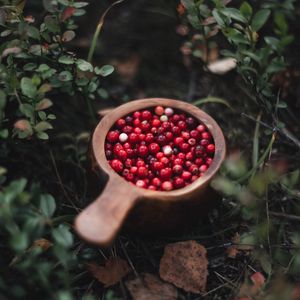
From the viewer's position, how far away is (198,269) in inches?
57.9

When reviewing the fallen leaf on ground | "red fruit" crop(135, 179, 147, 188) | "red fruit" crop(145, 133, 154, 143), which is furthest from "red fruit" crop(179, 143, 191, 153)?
the fallen leaf on ground

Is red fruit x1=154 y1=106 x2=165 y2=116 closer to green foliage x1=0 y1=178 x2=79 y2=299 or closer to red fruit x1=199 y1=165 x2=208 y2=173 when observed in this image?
red fruit x1=199 y1=165 x2=208 y2=173

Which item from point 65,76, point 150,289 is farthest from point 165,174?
point 65,76

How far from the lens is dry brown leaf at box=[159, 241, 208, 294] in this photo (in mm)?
1445

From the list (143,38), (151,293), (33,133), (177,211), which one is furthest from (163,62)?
(151,293)

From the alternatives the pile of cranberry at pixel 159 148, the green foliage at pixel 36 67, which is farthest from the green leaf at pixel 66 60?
the pile of cranberry at pixel 159 148

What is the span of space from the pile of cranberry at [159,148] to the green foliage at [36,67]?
210 millimetres

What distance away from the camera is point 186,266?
1474 mm

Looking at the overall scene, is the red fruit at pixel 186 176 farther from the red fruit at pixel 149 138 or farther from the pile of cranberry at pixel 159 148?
the red fruit at pixel 149 138

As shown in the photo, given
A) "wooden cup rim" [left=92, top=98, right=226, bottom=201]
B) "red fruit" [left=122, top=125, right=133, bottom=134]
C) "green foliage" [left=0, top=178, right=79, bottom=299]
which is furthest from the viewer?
"red fruit" [left=122, top=125, right=133, bottom=134]

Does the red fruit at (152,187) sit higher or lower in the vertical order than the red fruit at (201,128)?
lower

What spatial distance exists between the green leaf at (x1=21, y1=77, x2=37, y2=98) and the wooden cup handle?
14.2 inches

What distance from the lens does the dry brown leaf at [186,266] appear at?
1.45 meters

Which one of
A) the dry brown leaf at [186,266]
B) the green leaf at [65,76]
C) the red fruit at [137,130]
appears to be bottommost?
the dry brown leaf at [186,266]
